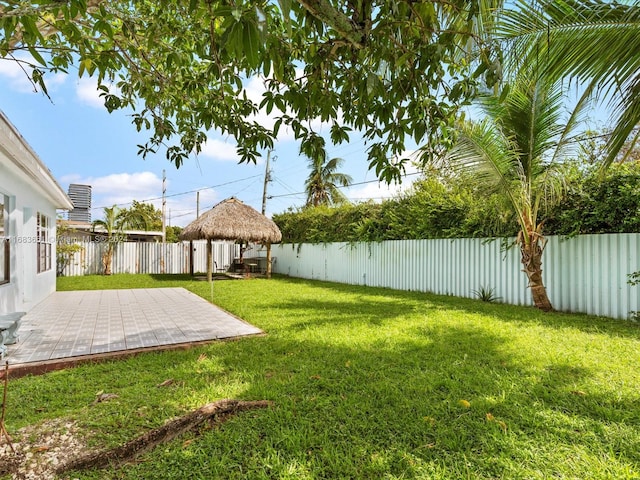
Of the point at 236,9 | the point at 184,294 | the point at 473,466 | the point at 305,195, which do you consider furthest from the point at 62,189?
the point at 305,195

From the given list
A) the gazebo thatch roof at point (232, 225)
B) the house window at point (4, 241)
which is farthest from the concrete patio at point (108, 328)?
the gazebo thatch roof at point (232, 225)

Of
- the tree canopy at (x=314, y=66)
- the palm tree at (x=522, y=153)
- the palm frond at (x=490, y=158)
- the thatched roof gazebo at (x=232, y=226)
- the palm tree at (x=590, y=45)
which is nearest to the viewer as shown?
the tree canopy at (x=314, y=66)

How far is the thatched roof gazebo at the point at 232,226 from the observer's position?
1419 centimetres

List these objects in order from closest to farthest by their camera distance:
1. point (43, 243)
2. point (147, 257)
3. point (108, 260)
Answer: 1. point (43, 243)
2. point (108, 260)
3. point (147, 257)

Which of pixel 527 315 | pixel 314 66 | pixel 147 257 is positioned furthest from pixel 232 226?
pixel 314 66

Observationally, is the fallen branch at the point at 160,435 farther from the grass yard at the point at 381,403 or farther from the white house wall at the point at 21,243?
the white house wall at the point at 21,243

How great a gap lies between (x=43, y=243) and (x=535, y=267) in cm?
1199

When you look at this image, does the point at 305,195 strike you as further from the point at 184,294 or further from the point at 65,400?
the point at 65,400

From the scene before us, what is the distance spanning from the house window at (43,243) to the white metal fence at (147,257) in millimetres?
7201

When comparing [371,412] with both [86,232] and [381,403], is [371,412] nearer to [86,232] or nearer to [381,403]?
[381,403]

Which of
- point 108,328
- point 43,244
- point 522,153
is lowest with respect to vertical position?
point 108,328

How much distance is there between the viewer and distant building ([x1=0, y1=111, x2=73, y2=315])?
5004 mm

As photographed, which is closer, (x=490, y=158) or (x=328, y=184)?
(x=490, y=158)

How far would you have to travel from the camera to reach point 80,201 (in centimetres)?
2062
